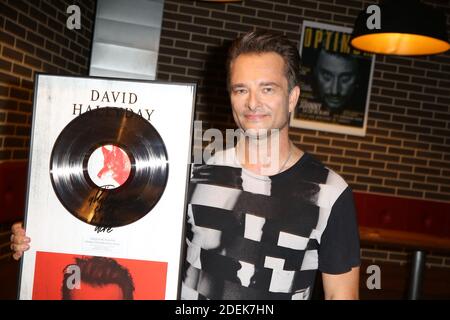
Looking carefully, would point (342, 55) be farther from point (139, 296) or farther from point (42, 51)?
point (139, 296)

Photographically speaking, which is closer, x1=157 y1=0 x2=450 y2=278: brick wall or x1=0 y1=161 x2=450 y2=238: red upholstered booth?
x1=157 y1=0 x2=450 y2=278: brick wall

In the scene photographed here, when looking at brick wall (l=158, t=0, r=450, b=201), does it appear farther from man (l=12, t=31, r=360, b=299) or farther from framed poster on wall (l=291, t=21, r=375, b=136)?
man (l=12, t=31, r=360, b=299)

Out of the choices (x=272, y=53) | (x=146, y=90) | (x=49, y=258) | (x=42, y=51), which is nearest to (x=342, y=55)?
(x=42, y=51)

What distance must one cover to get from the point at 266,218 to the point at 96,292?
1.73 feet

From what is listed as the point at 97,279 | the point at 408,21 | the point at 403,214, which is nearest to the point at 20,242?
the point at 97,279

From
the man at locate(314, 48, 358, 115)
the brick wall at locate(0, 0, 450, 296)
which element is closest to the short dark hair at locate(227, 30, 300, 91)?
the brick wall at locate(0, 0, 450, 296)

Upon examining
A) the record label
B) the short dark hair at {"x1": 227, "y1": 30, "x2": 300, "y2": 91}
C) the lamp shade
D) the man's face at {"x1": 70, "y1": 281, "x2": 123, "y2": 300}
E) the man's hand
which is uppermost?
the lamp shade

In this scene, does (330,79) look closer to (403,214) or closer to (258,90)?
(403,214)

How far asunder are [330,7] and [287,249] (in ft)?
10.3

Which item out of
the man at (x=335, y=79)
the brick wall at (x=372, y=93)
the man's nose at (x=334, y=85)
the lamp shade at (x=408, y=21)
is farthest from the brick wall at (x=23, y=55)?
the man's nose at (x=334, y=85)

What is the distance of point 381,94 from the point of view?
405 centimetres

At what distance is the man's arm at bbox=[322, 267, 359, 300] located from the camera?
1.34 meters

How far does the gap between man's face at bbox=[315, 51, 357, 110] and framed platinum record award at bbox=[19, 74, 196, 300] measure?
290cm

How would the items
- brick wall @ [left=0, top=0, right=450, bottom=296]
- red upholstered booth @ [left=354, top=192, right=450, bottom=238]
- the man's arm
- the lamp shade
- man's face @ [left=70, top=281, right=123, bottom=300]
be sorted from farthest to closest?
red upholstered booth @ [left=354, top=192, right=450, bottom=238], brick wall @ [left=0, top=0, right=450, bottom=296], the lamp shade, the man's arm, man's face @ [left=70, top=281, right=123, bottom=300]
